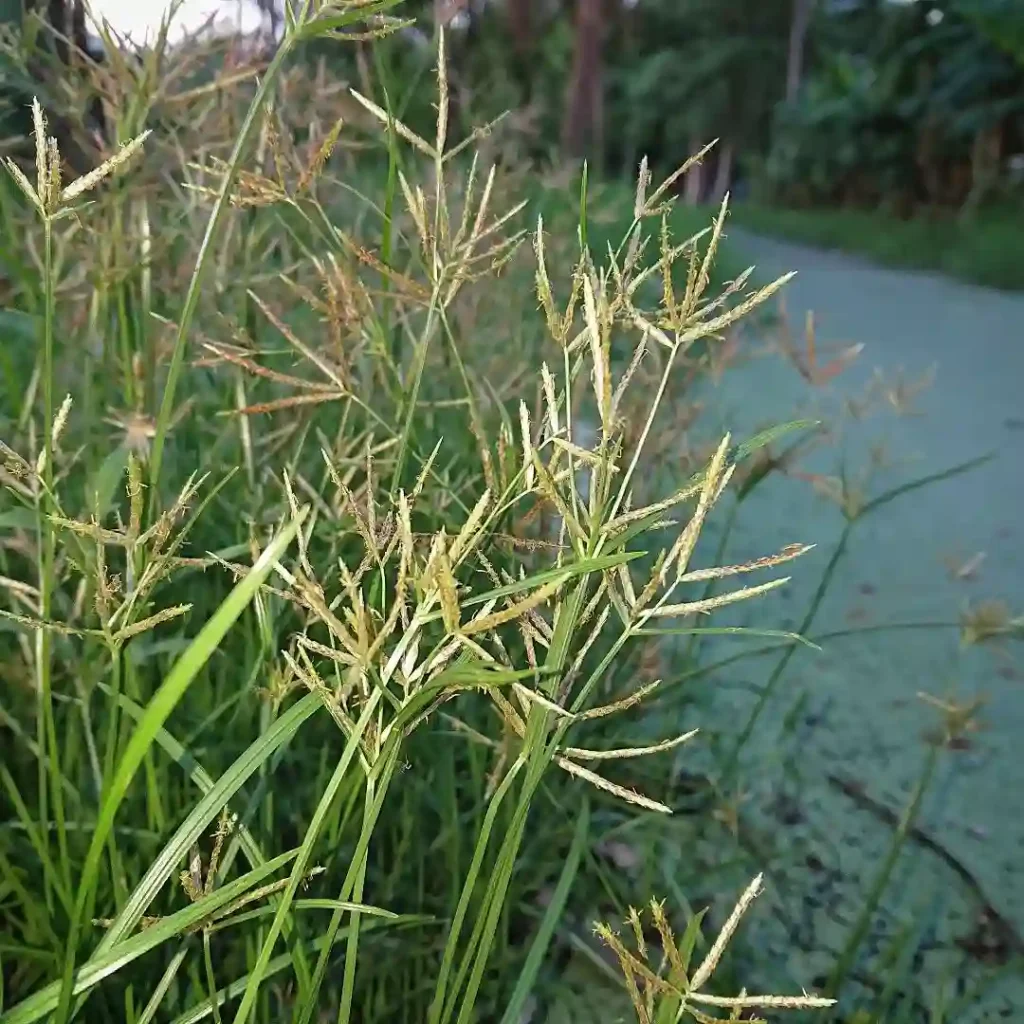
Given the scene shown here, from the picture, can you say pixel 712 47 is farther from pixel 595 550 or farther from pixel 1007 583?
pixel 595 550

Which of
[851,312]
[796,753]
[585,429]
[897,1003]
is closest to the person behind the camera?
[897,1003]

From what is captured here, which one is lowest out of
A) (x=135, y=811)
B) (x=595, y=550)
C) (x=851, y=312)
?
(x=851, y=312)

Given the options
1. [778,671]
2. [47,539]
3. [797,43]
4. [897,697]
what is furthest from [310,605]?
[797,43]

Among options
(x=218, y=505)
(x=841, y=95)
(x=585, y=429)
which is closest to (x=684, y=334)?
(x=218, y=505)

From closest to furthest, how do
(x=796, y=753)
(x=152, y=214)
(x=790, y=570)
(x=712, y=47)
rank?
1. (x=152, y=214)
2. (x=796, y=753)
3. (x=790, y=570)
4. (x=712, y=47)

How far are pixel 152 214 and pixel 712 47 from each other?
30.3 feet

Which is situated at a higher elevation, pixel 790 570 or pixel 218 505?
pixel 218 505

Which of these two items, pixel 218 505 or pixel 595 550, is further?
pixel 218 505

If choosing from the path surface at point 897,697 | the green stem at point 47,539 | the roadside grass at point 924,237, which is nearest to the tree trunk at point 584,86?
the roadside grass at point 924,237

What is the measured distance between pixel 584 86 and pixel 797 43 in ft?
9.33

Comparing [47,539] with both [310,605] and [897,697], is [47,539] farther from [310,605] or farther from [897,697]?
[897,697]

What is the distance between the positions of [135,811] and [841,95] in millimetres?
7365

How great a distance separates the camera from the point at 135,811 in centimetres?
43

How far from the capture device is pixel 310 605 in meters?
0.20
